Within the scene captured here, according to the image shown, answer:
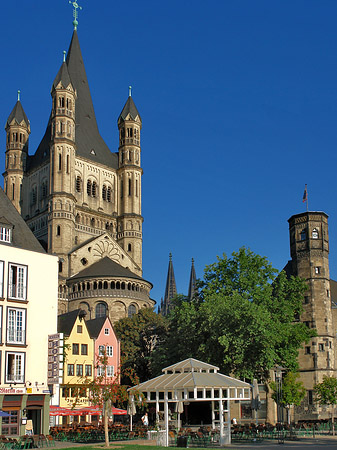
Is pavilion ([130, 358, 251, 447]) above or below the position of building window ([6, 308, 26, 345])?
below

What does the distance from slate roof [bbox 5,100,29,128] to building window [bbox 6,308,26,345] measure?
234 ft

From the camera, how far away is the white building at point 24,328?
111 feet

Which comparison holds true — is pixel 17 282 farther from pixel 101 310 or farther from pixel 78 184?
pixel 78 184

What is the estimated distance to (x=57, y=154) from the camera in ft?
298

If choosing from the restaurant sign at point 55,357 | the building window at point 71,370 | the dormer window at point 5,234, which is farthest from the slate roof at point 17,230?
the building window at point 71,370

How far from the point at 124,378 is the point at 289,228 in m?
23.2

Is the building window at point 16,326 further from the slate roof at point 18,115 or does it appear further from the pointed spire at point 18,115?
the slate roof at point 18,115

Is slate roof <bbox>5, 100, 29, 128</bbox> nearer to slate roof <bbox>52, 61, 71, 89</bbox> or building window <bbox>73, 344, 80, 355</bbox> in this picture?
slate roof <bbox>52, 61, 71, 89</bbox>

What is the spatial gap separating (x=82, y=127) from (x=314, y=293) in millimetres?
53851

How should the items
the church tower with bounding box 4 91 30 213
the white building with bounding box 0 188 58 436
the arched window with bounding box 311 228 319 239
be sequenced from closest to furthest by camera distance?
the white building with bounding box 0 188 58 436, the arched window with bounding box 311 228 319 239, the church tower with bounding box 4 91 30 213

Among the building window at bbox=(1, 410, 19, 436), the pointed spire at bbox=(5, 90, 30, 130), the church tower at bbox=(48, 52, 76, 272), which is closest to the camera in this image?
the building window at bbox=(1, 410, 19, 436)

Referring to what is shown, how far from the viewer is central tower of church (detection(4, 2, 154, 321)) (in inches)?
3238

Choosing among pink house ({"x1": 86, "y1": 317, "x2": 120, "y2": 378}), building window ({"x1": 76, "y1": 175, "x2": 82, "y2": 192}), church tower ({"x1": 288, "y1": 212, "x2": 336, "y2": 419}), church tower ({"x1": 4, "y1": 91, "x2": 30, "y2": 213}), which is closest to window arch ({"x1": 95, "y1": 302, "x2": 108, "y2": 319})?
pink house ({"x1": 86, "y1": 317, "x2": 120, "y2": 378})

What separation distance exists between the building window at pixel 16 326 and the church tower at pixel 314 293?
3396 cm
